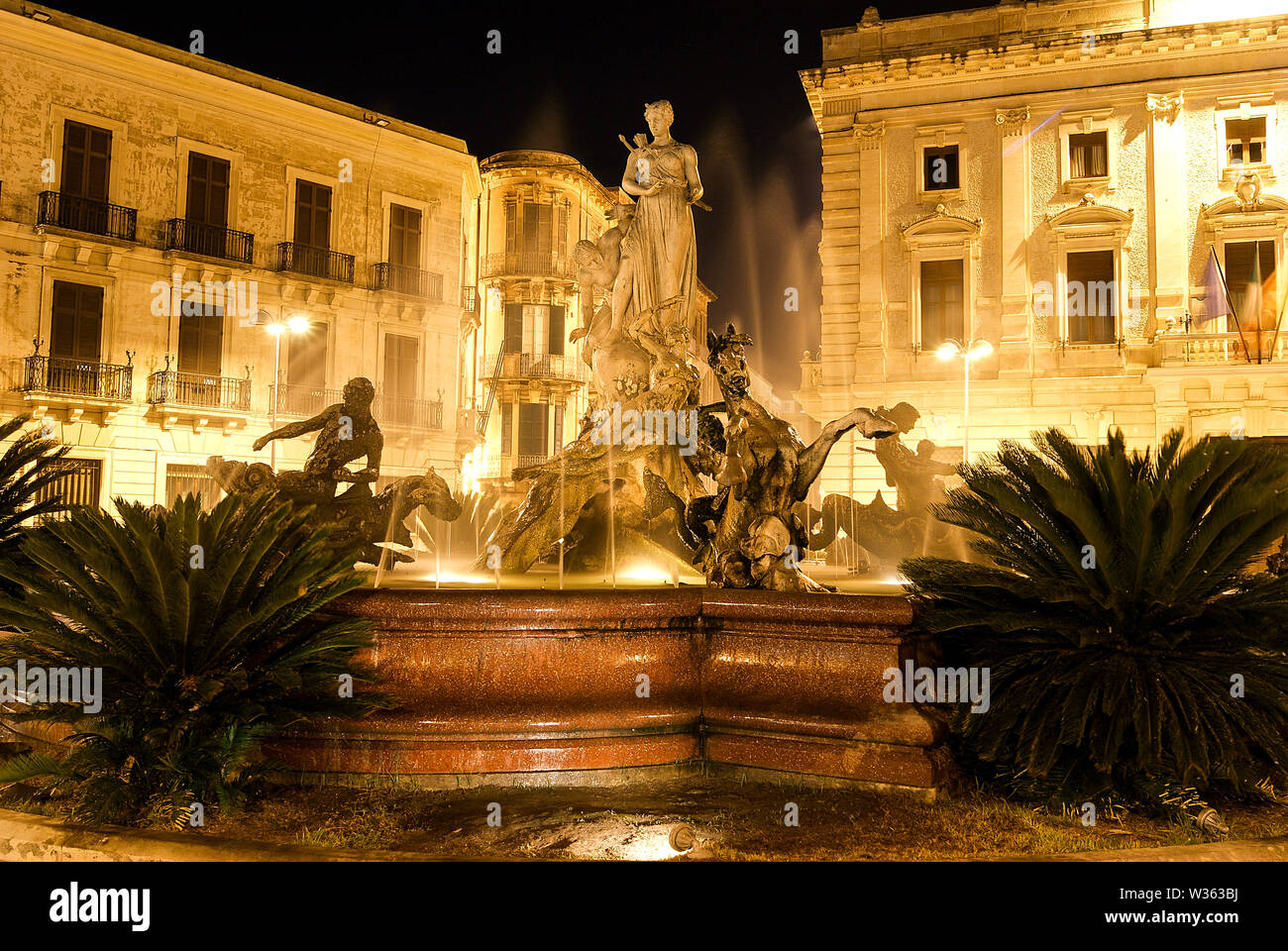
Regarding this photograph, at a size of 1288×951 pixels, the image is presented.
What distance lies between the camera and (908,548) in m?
9.51

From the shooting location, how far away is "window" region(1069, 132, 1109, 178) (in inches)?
957

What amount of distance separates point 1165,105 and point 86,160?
25.8 metres

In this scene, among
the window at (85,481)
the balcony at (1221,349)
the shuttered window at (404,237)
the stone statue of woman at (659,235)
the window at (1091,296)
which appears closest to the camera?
the stone statue of woman at (659,235)

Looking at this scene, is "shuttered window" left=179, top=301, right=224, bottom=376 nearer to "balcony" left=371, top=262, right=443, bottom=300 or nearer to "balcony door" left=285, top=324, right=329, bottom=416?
"balcony door" left=285, top=324, right=329, bottom=416

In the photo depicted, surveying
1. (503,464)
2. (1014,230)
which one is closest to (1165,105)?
(1014,230)

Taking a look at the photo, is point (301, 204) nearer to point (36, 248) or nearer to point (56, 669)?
point (36, 248)

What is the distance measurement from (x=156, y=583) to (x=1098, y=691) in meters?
4.06

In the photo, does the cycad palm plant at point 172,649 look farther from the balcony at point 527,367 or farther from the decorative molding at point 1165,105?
the balcony at point 527,367

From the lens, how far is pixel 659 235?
878 centimetres

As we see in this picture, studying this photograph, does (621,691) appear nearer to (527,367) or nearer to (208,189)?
(208,189)


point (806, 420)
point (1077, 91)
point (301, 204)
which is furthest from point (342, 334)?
point (1077, 91)

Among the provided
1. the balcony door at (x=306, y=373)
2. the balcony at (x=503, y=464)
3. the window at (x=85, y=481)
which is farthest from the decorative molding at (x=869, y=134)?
the window at (x=85, y=481)

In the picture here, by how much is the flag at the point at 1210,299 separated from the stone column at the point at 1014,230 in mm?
3722

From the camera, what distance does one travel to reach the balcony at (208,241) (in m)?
23.8
